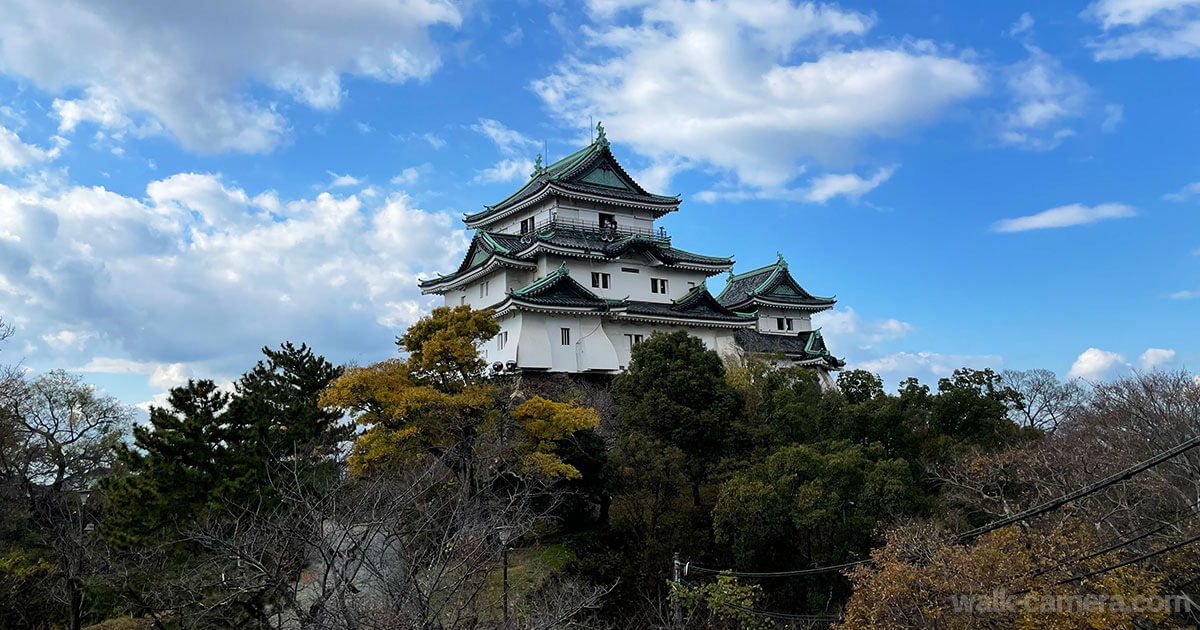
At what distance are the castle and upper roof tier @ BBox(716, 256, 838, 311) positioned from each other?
0.09m

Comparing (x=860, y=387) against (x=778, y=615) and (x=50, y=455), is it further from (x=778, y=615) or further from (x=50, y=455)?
(x=50, y=455)

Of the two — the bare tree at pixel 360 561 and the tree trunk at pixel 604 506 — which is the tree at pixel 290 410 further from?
the tree trunk at pixel 604 506

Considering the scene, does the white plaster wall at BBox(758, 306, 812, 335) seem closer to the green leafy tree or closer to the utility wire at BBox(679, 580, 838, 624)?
the green leafy tree

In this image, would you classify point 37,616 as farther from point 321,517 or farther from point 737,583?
point 737,583

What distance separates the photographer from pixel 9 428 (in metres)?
26.6

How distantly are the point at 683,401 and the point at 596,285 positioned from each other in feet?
46.2

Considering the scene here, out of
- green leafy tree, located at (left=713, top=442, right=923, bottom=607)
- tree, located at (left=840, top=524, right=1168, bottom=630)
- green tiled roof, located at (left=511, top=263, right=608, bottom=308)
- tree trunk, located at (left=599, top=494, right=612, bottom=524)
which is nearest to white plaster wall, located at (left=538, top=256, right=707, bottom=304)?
green tiled roof, located at (left=511, top=263, right=608, bottom=308)

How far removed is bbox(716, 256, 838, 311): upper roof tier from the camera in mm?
43188

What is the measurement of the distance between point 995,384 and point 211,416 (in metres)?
21.5

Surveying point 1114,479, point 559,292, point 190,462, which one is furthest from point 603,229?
point 1114,479

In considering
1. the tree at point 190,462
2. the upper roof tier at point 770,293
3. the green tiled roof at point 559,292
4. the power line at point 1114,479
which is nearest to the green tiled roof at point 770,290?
the upper roof tier at point 770,293

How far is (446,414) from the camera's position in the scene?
2148 cm

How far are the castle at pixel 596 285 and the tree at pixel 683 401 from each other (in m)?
7.39

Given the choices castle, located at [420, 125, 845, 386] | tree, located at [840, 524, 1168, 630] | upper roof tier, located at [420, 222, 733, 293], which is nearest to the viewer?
tree, located at [840, 524, 1168, 630]
